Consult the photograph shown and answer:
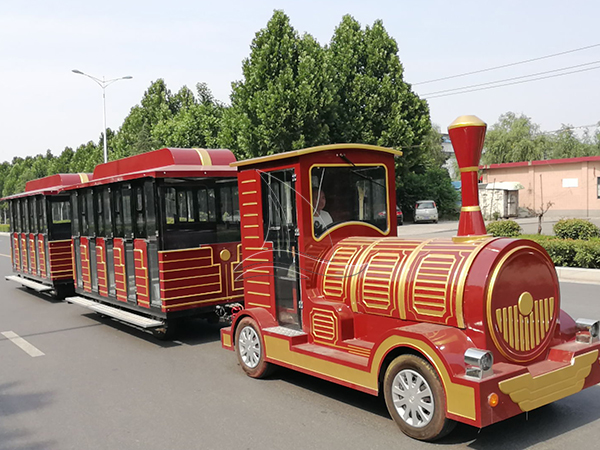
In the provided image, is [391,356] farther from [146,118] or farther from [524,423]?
[146,118]

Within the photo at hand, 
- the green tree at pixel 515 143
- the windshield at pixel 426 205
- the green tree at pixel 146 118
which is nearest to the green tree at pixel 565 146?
the green tree at pixel 515 143

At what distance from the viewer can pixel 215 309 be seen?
8672 millimetres

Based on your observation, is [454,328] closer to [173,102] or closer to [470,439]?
[470,439]

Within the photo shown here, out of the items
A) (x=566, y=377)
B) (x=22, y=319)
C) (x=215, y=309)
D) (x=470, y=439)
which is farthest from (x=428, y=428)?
(x=22, y=319)

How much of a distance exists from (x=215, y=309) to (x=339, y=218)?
10.5 ft

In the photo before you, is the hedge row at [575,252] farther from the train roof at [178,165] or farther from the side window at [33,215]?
the side window at [33,215]

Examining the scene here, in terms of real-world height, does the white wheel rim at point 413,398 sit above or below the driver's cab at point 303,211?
below

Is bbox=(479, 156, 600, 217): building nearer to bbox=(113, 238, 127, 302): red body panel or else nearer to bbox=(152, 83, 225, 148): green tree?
bbox=(152, 83, 225, 148): green tree

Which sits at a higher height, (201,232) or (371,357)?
(201,232)

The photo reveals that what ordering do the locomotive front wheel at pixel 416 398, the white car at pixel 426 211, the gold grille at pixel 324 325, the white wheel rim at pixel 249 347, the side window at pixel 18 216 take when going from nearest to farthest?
1. the locomotive front wheel at pixel 416 398
2. the gold grille at pixel 324 325
3. the white wheel rim at pixel 249 347
4. the side window at pixel 18 216
5. the white car at pixel 426 211

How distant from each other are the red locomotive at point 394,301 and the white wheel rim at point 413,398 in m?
0.01

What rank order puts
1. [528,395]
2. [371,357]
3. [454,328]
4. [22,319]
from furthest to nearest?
[22,319], [371,357], [454,328], [528,395]

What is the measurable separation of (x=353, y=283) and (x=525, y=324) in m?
1.58

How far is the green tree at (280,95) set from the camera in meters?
27.0
